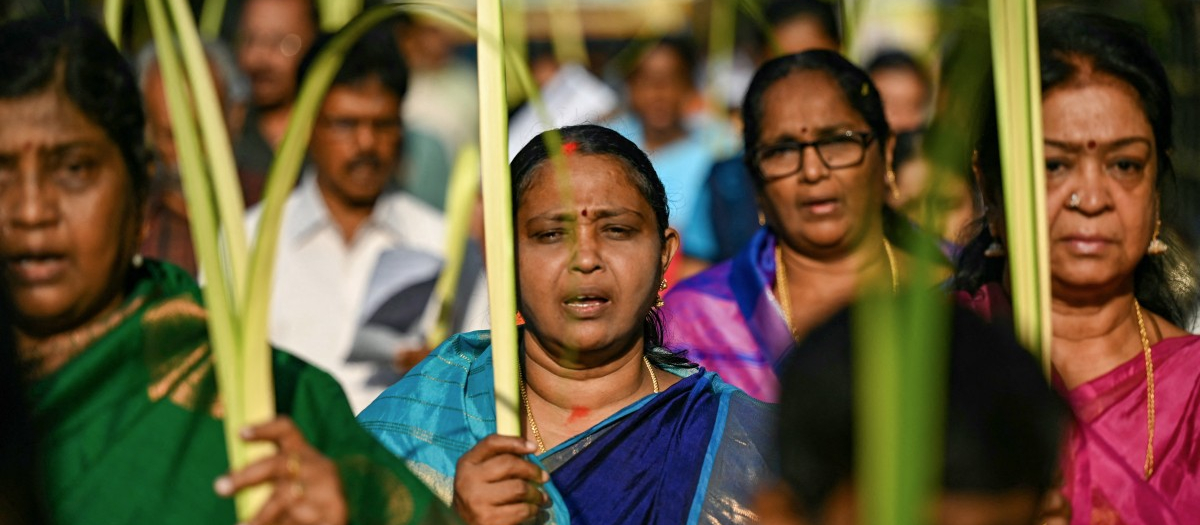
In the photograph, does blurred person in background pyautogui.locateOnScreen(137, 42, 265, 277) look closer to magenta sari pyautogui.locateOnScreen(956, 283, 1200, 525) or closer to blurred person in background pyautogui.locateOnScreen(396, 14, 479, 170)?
blurred person in background pyautogui.locateOnScreen(396, 14, 479, 170)

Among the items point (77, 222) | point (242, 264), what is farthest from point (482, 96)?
point (77, 222)

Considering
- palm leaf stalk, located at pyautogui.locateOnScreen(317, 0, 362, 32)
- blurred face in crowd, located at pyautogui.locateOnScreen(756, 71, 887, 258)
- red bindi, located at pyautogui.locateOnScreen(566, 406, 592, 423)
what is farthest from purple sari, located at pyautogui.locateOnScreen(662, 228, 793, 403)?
palm leaf stalk, located at pyautogui.locateOnScreen(317, 0, 362, 32)

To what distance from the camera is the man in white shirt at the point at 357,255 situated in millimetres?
4328

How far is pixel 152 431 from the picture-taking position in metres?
1.99

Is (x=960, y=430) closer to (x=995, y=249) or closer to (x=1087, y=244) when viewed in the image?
(x=1087, y=244)

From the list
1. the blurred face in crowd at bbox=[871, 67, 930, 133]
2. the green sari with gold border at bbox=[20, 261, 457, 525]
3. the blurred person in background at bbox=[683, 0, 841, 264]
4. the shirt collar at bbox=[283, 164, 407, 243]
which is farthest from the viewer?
the blurred face in crowd at bbox=[871, 67, 930, 133]

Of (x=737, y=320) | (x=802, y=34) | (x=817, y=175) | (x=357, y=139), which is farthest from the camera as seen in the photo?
(x=802, y=34)

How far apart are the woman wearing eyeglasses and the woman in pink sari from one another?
658 millimetres

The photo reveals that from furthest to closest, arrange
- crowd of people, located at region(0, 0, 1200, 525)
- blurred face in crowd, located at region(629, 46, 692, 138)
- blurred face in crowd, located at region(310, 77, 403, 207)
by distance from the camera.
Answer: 1. blurred face in crowd, located at region(629, 46, 692, 138)
2. blurred face in crowd, located at region(310, 77, 403, 207)
3. crowd of people, located at region(0, 0, 1200, 525)

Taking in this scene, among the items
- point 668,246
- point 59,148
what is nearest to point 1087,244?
point 668,246

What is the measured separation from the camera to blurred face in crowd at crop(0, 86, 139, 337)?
6.32 feet

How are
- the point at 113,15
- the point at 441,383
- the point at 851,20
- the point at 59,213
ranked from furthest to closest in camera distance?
the point at 851,20, the point at 441,383, the point at 59,213, the point at 113,15

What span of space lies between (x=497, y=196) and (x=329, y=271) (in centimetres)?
284

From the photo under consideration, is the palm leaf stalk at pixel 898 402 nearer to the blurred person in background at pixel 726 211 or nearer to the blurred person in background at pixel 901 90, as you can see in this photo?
the blurred person in background at pixel 726 211
